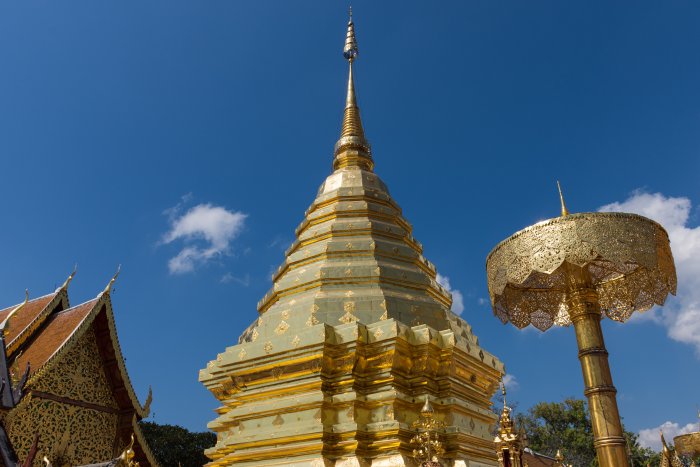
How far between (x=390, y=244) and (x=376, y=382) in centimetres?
263

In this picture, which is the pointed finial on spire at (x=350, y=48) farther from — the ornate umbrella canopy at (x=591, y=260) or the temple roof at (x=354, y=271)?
the ornate umbrella canopy at (x=591, y=260)

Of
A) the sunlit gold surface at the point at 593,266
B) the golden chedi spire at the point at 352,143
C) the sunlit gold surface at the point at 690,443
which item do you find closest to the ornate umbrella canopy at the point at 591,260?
the sunlit gold surface at the point at 593,266

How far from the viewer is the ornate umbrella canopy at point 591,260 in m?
5.54

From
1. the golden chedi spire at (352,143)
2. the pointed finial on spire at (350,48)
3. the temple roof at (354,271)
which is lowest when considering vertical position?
the temple roof at (354,271)

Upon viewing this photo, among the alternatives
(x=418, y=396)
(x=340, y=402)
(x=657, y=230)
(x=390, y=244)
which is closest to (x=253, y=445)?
(x=340, y=402)

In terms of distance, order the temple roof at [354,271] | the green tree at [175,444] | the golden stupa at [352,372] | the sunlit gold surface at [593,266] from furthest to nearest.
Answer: the green tree at [175,444] < the temple roof at [354,271] < the golden stupa at [352,372] < the sunlit gold surface at [593,266]

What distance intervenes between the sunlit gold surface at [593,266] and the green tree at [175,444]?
17.8 meters

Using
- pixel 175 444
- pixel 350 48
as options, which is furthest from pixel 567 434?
pixel 350 48

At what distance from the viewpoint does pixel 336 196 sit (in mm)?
10477

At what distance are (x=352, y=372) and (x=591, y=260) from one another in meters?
3.23

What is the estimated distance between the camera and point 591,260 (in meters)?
5.50

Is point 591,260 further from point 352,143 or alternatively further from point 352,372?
point 352,143

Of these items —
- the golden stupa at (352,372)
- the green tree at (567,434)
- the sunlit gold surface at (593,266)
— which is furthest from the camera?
the green tree at (567,434)

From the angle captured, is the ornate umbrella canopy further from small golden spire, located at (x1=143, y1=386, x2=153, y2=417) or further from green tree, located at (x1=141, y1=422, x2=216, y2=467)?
green tree, located at (x1=141, y1=422, x2=216, y2=467)
